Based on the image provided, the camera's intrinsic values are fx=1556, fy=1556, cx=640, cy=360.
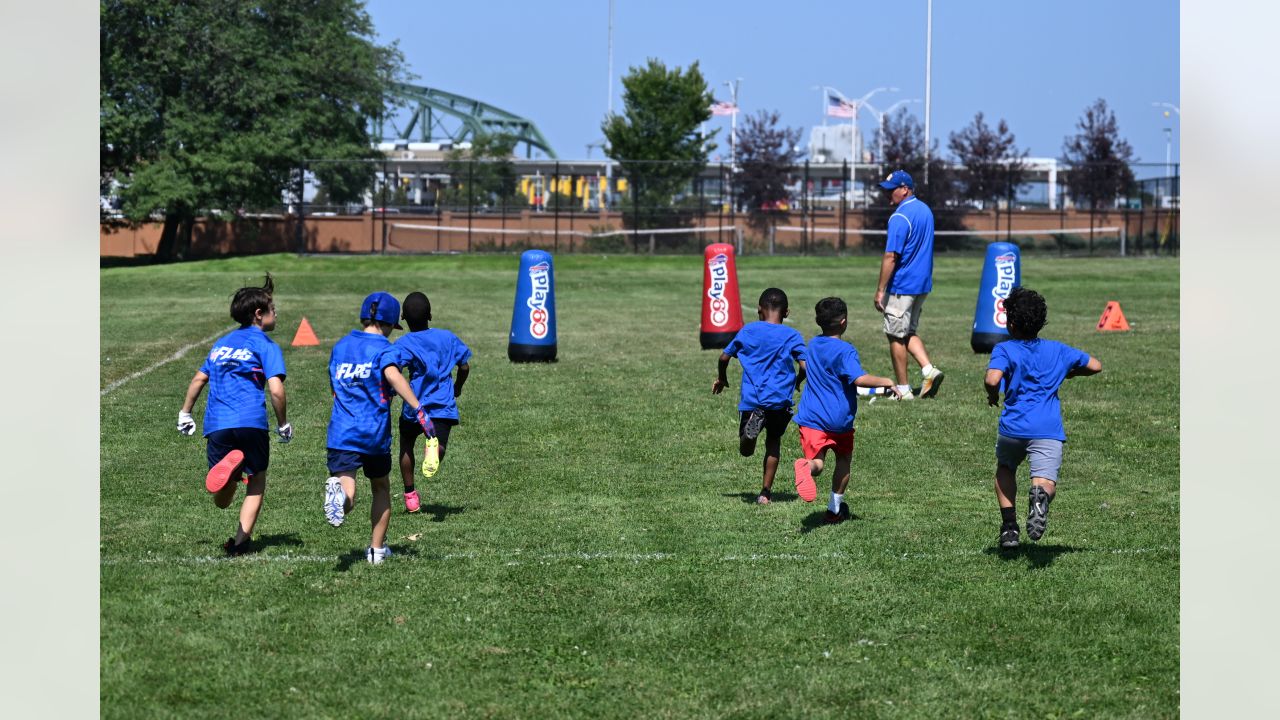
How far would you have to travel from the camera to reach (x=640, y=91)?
2425 inches

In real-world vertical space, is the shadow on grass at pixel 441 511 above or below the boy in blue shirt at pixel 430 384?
below

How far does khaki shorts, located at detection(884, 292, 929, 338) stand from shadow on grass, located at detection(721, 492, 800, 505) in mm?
3426

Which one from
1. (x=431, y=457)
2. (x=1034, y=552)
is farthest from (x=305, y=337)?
(x=1034, y=552)

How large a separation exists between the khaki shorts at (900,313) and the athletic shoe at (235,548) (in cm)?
688

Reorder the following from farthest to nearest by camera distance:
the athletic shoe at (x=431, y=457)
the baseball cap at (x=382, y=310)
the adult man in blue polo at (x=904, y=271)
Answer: the adult man in blue polo at (x=904, y=271)
the athletic shoe at (x=431, y=457)
the baseball cap at (x=382, y=310)

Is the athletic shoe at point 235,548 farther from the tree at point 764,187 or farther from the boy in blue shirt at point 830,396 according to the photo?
the tree at point 764,187

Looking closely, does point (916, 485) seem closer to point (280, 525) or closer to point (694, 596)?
point (694, 596)

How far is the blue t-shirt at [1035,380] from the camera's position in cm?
839

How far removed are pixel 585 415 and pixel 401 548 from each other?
18.6 ft

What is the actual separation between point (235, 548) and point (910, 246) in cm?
721

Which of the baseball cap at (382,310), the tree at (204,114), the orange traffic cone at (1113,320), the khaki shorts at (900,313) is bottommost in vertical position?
the orange traffic cone at (1113,320)

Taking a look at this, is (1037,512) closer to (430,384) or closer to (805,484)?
(805,484)

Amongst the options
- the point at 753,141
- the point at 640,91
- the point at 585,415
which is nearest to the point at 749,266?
the point at 753,141

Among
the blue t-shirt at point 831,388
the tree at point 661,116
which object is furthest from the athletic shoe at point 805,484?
the tree at point 661,116
